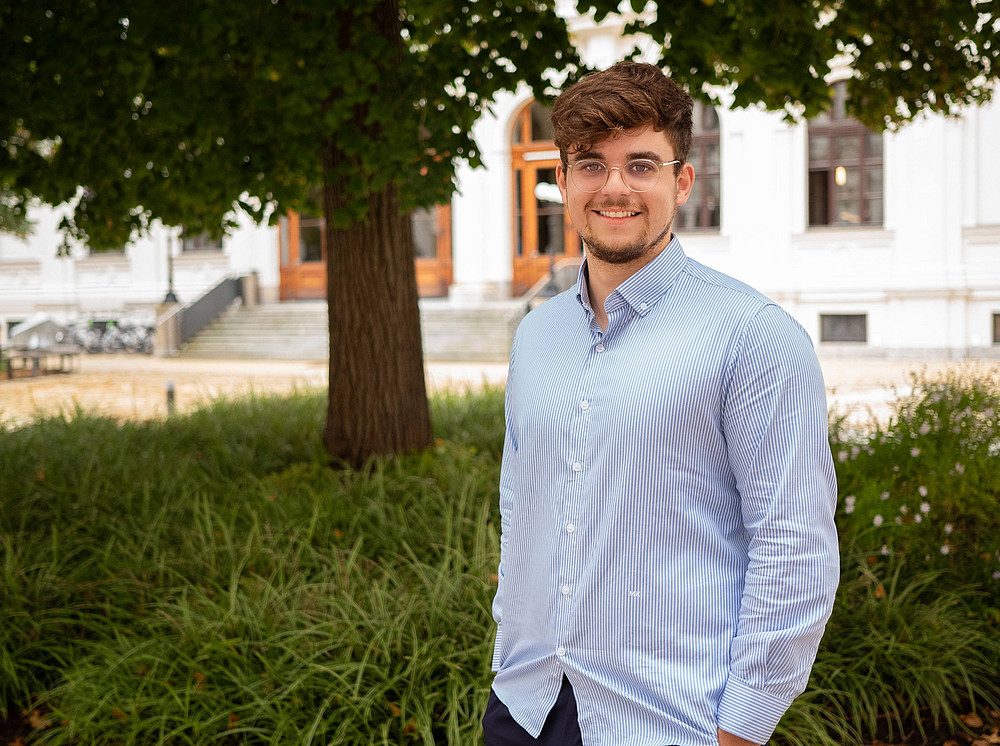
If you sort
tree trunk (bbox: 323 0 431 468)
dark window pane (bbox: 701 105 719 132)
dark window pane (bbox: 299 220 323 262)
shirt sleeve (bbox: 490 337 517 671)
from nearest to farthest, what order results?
shirt sleeve (bbox: 490 337 517 671), tree trunk (bbox: 323 0 431 468), dark window pane (bbox: 701 105 719 132), dark window pane (bbox: 299 220 323 262)

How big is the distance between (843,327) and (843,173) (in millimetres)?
3148

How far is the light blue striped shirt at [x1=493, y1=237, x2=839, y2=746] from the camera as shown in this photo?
151cm

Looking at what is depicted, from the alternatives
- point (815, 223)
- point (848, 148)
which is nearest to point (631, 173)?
point (815, 223)

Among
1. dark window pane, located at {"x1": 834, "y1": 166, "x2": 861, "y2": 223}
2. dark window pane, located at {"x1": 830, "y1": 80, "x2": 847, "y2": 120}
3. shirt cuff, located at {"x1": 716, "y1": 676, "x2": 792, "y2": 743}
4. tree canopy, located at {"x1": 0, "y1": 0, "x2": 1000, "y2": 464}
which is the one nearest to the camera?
shirt cuff, located at {"x1": 716, "y1": 676, "x2": 792, "y2": 743}

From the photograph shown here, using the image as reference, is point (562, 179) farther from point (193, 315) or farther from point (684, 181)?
point (193, 315)

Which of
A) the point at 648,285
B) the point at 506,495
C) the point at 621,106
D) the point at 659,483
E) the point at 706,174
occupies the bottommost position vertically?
the point at 506,495

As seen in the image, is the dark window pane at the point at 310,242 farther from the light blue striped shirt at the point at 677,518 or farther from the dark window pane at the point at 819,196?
the light blue striped shirt at the point at 677,518

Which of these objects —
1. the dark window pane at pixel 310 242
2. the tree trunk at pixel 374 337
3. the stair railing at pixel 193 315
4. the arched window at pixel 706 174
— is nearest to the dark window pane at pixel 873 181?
the arched window at pixel 706 174

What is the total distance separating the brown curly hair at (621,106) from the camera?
160 centimetres

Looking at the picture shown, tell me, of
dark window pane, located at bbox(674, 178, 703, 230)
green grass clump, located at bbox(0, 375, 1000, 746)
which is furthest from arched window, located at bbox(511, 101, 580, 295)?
green grass clump, located at bbox(0, 375, 1000, 746)

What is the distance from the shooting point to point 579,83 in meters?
1.66

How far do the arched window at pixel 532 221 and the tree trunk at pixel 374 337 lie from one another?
54.2 feet

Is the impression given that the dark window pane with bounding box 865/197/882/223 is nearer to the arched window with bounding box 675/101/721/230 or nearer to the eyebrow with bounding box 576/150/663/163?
the arched window with bounding box 675/101/721/230

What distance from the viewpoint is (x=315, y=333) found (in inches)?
835
